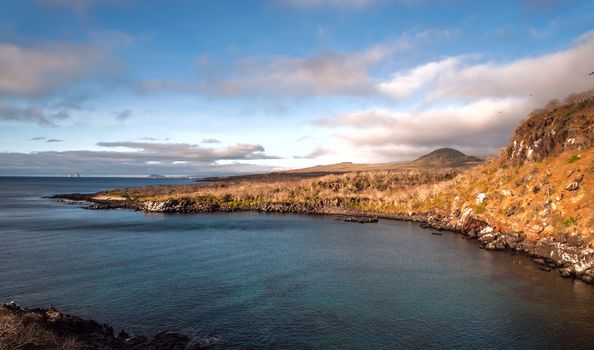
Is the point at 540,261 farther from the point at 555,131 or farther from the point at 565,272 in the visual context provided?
the point at 555,131

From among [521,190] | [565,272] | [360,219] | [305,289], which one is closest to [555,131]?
[521,190]

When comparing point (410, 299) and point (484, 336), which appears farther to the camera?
point (410, 299)

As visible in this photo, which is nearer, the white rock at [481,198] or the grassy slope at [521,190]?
the grassy slope at [521,190]

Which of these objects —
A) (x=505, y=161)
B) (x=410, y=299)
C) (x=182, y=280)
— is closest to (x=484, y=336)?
(x=410, y=299)

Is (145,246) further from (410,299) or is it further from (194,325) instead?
(410,299)

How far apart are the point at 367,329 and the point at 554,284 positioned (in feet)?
89.1

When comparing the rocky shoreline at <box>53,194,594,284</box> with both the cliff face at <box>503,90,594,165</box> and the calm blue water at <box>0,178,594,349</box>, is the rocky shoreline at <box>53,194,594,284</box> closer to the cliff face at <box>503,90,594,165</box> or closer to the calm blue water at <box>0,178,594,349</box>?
Answer: the calm blue water at <box>0,178,594,349</box>

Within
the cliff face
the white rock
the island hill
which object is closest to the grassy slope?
the cliff face

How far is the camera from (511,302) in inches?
1512

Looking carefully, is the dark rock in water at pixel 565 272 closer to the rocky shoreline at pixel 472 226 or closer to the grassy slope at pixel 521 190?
the rocky shoreline at pixel 472 226

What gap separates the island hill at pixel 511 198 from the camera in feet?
186

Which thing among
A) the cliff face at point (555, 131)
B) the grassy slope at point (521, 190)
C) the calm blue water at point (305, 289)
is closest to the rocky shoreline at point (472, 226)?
the grassy slope at point (521, 190)

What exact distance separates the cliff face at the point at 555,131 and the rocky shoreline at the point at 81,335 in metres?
74.0

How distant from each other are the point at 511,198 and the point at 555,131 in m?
17.0
